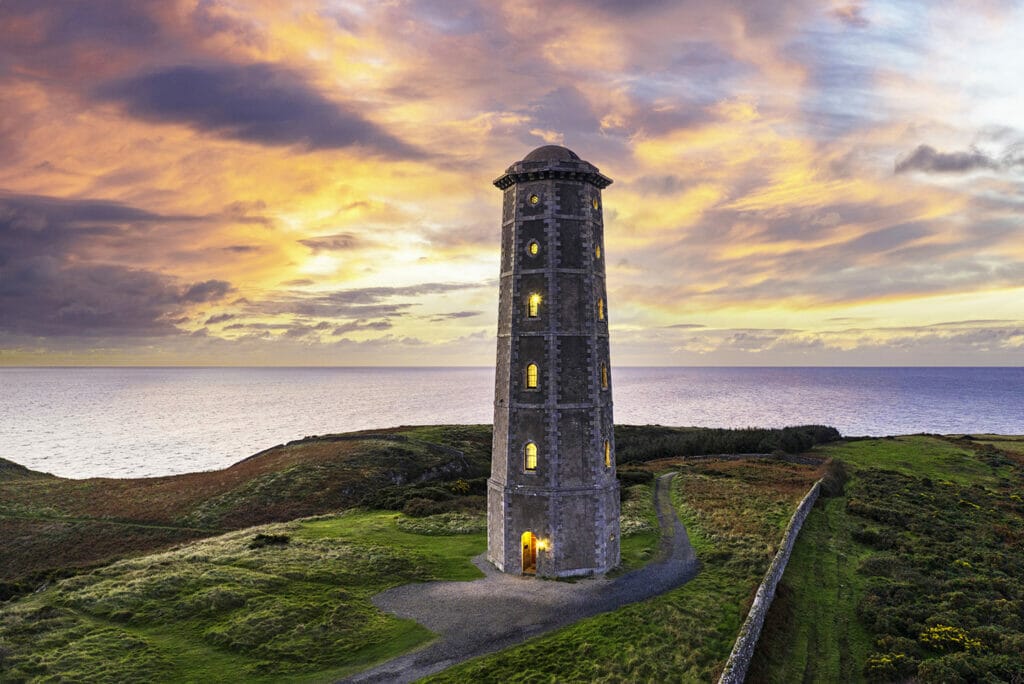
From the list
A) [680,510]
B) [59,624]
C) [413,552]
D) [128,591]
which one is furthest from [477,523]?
[59,624]

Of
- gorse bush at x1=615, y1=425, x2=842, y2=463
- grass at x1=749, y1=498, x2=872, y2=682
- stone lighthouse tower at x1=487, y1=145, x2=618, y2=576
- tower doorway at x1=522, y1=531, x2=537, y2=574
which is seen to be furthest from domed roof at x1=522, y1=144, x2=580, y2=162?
gorse bush at x1=615, y1=425, x2=842, y2=463

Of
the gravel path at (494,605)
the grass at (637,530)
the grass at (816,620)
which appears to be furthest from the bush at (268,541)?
the grass at (816,620)

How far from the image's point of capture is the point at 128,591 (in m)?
25.4

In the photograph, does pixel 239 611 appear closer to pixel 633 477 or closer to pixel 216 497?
pixel 216 497

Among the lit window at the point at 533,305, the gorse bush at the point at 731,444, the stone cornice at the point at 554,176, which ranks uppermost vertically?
the stone cornice at the point at 554,176

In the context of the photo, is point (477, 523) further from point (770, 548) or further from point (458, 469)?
point (458, 469)

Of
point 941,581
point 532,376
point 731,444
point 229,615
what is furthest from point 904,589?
point 731,444

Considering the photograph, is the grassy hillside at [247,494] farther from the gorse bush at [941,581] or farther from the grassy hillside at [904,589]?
the gorse bush at [941,581]

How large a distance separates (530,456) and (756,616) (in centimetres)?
1181

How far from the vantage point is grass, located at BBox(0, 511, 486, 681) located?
19.7m

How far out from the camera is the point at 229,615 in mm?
23453

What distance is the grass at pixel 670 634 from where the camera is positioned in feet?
62.7

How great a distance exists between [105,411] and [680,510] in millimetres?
209612

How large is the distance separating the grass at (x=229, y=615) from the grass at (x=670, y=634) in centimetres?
460
